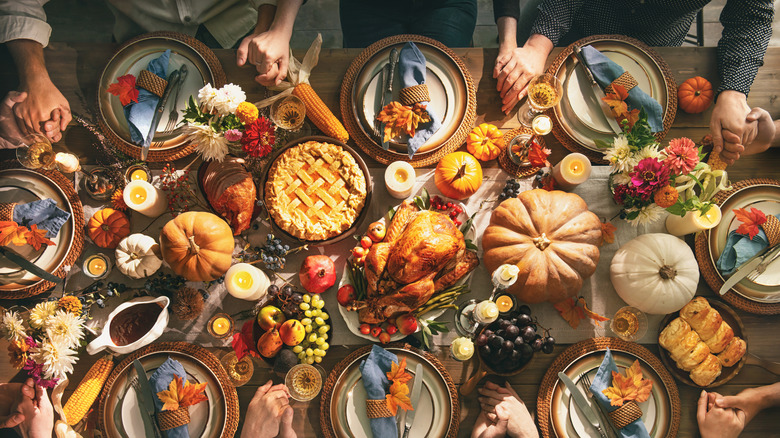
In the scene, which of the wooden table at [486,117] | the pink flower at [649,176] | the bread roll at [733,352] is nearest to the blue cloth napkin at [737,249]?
the wooden table at [486,117]

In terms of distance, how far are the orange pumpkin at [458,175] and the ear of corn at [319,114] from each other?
1.71 ft

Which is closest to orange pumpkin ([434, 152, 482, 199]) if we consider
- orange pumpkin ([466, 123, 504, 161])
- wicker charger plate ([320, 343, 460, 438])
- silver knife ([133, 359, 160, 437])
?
orange pumpkin ([466, 123, 504, 161])

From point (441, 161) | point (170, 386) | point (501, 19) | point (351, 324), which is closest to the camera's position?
point (170, 386)

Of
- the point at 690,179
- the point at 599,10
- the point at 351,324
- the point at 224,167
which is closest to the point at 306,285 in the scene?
the point at 351,324

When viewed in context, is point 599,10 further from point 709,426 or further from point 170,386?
point 170,386

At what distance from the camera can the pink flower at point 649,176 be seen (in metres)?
1.64

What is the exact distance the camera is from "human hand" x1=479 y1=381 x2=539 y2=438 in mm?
1733

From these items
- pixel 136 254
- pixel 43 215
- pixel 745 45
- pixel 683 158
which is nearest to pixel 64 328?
pixel 136 254

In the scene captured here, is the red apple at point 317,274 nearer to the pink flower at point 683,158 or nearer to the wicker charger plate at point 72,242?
the wicker charger plate at point 72,242

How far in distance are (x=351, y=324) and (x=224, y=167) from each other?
0.96m

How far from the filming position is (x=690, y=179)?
1730 millimetres

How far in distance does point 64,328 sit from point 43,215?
549 mm

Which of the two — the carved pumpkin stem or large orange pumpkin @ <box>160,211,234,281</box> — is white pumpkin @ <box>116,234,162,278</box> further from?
the carved pumpkin stem

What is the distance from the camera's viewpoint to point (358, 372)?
1810mm
